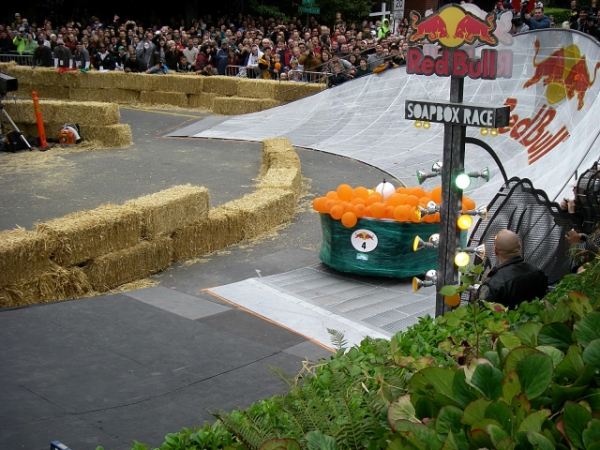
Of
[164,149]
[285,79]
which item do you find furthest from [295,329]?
[285,79]

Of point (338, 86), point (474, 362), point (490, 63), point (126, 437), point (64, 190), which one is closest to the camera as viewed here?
point (474, 362)

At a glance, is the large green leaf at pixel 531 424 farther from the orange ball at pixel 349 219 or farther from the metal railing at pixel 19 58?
the metal railing at pixel 19 58

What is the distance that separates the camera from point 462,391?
2.34 metres

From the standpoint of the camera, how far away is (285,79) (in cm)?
2544

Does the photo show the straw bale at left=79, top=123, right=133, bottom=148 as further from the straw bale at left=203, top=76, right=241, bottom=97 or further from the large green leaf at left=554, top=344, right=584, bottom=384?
the large green leaf at left=554, top=344, right=584, bottom=384

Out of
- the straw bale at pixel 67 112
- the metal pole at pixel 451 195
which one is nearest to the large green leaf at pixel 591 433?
the metal pole at pixel 451 195

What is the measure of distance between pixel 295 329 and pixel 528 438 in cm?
644

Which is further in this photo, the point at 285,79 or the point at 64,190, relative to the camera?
the point at 285,79

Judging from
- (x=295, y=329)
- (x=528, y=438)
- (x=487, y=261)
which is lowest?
(x=295, y=329)

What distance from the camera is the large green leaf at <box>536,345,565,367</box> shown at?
8.21ft

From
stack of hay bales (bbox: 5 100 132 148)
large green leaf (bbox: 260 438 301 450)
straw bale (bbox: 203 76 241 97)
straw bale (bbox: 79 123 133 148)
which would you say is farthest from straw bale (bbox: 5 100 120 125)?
large green leaf (bbox: 260 438 301 450)

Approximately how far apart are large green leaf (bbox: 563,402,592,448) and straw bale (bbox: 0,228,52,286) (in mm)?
7981

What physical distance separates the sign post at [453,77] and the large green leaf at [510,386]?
156 inches

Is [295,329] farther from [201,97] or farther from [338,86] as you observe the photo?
[201,97]
